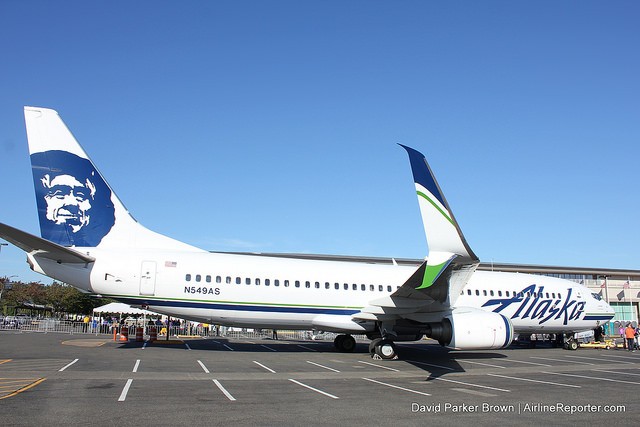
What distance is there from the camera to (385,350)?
17.3 m

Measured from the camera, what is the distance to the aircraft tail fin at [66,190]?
16.4 metres

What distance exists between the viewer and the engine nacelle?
14406 mm

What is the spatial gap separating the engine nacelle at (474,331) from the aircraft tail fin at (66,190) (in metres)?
11.7

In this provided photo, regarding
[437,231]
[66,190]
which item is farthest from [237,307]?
[437,231]

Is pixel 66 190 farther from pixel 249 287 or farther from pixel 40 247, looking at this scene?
pixel 249 287

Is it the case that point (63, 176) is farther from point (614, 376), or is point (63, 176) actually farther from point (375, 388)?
point (614, 376)

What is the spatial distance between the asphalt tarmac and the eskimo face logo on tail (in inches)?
159

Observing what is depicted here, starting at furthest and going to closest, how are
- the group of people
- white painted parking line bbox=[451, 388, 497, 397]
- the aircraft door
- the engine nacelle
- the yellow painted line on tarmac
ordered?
the group of people
the aircraft door
the engine nacelle
white painted parking line bbox=[451, 388, 497, 397]
the yellow painted line on tarmac

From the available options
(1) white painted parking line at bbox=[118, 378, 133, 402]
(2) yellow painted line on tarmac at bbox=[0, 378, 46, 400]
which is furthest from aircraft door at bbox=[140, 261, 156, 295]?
(2) yellow painted line on tarmac at bbox=[0, 378, 46, 400]

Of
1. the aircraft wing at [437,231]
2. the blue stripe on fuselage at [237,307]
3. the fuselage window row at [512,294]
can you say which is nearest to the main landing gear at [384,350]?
the blue stripe on fuselage at [237,307]

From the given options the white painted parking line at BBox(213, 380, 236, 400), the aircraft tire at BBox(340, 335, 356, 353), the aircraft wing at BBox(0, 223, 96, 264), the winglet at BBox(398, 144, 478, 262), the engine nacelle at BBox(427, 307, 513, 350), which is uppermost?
the winglet at BBox(398, 144, 478, 262)

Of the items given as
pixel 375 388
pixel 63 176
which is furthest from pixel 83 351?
pixel 375 388

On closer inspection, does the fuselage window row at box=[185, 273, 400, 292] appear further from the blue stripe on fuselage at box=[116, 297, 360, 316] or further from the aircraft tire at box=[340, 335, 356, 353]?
the aircraft tire at box=[340, 335, 356, 353]

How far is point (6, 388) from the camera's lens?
29.5ft
